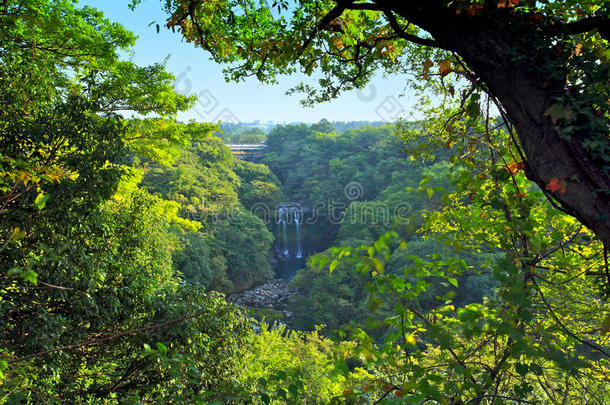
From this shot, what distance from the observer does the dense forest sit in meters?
1.31

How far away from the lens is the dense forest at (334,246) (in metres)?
1.31

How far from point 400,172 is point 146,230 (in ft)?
89.4

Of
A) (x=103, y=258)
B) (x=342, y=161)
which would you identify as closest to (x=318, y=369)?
(x=103, y=258)

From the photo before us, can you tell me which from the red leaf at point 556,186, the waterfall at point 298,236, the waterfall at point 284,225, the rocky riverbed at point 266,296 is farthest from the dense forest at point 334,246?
the waterfall at point 284,225

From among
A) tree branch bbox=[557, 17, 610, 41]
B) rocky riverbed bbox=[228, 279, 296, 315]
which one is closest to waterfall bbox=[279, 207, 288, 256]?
rocky riverbed bbox=[228, 279, 296, 315]

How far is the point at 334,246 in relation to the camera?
119 inches

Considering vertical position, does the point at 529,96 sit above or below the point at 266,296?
above

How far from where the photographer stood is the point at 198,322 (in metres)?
4.09

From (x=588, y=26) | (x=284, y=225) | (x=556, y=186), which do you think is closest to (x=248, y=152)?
(x=284, y=225)

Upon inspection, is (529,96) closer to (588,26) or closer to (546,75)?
(546,75)

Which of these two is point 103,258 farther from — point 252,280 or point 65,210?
point 252,280

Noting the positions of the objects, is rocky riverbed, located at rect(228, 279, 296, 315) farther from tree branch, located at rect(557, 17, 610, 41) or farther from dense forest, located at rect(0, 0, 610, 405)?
tree branch, located at rect(557, 17, 610, 41)

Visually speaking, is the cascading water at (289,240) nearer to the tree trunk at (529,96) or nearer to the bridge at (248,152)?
the bridge at (248,152)

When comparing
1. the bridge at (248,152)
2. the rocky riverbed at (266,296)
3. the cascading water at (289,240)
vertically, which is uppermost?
the bridge at (248,152)
